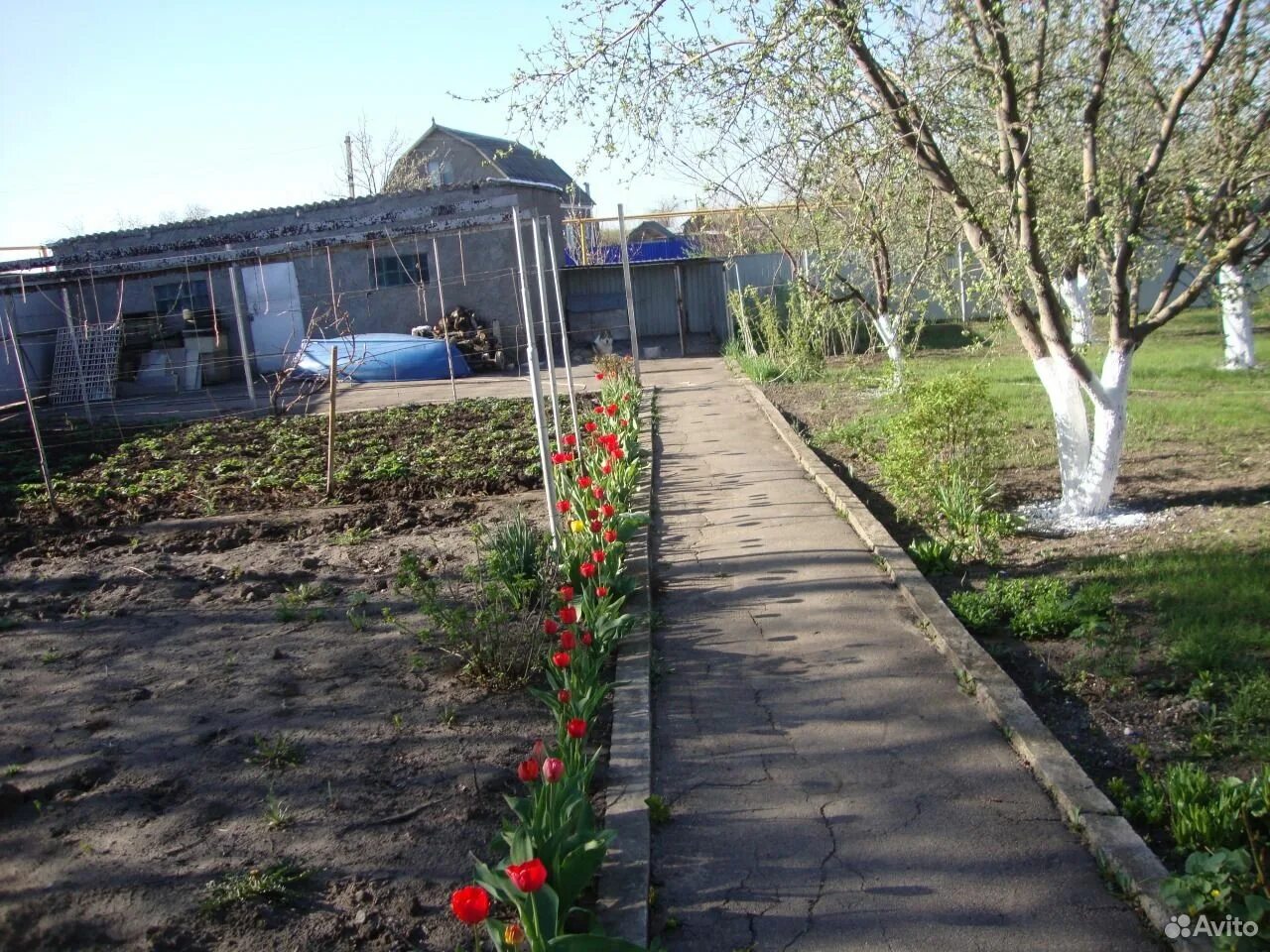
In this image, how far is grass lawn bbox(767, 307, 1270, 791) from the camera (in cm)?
413

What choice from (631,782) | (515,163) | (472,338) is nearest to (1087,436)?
(631,782)

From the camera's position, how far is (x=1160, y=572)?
5.73 m

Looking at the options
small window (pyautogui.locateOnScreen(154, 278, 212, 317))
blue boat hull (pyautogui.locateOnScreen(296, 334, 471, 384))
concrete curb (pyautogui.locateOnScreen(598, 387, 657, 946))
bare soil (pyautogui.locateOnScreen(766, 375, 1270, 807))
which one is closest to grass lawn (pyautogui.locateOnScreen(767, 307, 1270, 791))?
bare soil (pyautogui.locateOnScreen(766, 375, 1270, 807))

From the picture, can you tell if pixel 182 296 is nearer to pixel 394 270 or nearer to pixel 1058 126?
pixel 394 270

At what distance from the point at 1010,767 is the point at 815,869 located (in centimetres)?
101

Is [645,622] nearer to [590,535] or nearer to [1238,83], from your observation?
[590,535]

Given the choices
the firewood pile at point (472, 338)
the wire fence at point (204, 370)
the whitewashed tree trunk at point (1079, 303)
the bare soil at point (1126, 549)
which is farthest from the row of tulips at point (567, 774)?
the firewood pile at point (472, 338)

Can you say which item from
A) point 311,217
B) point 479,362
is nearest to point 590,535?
point 479,362

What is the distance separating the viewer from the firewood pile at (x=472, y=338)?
70.2 ft

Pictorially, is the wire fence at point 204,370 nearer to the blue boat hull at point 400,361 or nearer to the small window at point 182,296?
the blue boat hull at point 400,361

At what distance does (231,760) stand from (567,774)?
155cm

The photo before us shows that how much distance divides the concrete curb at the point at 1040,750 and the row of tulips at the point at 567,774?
1.51m

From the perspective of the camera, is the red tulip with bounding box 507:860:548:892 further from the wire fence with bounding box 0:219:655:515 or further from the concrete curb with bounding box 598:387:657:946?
the wire fence with bounding box 0:219:655:515

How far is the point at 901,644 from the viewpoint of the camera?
5.11 m
